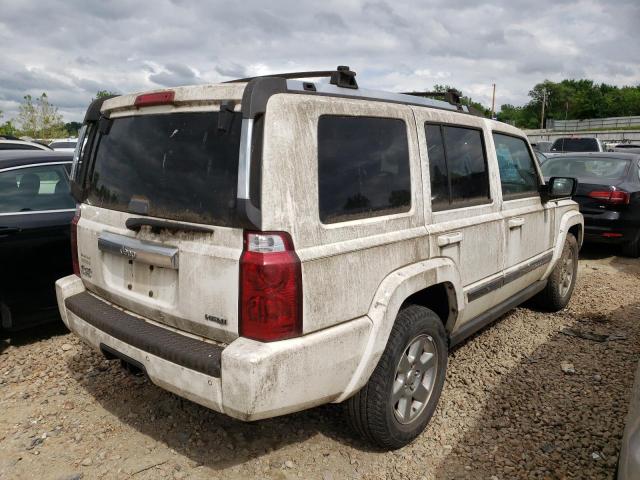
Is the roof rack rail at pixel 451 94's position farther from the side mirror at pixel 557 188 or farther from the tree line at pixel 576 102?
the tree line at pixel 576 102

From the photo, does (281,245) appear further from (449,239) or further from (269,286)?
(449,239)

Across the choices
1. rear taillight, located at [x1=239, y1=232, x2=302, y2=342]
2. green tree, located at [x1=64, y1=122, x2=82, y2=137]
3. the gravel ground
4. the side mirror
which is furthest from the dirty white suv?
green tree, located at [x1=64, y1=122, x2=82, y2=137]

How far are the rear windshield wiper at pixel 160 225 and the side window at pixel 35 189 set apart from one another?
2.09 metres

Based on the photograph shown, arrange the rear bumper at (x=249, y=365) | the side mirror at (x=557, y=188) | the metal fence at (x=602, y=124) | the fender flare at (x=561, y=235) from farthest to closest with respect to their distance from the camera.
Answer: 1. the metal fence at (x=602, y=124)
2. the fender flare at (x=561, y=235)
3. the side mirror at (x=557, y=188)
4. the rear bumper at (x=249, y=365)

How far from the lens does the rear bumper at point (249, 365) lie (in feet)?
6.85

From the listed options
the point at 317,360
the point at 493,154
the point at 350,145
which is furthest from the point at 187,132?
the point at 493,154

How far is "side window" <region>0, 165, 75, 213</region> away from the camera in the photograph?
4.13 metres

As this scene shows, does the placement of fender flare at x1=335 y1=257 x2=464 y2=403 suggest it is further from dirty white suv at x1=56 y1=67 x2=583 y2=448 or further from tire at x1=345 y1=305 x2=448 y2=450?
tire at x1=345 y1=305 x2=448 y2=450

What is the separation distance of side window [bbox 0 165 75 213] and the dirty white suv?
1.37m

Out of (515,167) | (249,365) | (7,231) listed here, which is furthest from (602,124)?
(249,365)

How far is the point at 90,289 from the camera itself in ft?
10.1

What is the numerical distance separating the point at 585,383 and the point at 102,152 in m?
3.59

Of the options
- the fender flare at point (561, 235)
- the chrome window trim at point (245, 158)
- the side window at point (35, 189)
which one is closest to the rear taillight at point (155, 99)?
the chrome window trim at point (245, 158)

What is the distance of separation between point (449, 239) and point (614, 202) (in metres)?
5.37
